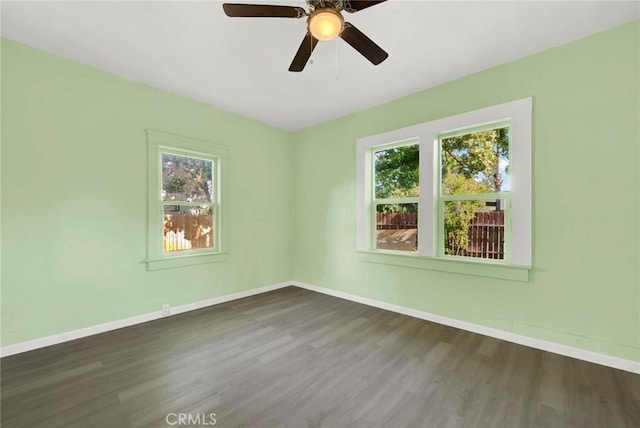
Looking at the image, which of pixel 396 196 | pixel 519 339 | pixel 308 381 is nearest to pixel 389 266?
pixel 396 196

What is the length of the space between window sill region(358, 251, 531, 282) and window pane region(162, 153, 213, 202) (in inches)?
96.1

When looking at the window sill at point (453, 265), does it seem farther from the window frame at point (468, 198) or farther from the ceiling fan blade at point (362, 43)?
the ceiling fan blade at point (362, 43)

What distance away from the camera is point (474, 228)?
304 cm

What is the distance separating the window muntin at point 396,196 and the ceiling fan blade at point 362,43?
68.4 inches

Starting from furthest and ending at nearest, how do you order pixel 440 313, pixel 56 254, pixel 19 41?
pixel 440 313
pixel 56 254
pixel 19 41

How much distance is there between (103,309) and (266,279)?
2160 millimetres

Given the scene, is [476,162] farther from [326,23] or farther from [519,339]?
[326,23]

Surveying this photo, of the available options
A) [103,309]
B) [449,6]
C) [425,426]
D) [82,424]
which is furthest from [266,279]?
[449,6]

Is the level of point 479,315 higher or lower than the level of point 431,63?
lower

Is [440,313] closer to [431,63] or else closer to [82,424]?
[431,63]

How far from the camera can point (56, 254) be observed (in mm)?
2598

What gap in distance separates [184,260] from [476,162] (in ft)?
12.4

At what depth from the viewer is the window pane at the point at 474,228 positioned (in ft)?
9.43

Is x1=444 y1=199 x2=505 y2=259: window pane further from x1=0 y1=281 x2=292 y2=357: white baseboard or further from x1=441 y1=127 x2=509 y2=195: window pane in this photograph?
x1=0 y1=281 x2=292 y2=357: white baseboard
